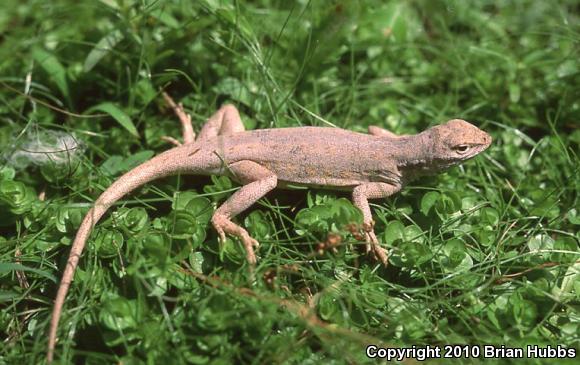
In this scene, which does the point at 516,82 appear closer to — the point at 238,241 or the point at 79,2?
the point at 238,241

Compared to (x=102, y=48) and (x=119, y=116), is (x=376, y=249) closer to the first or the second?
(x=119, y=116)

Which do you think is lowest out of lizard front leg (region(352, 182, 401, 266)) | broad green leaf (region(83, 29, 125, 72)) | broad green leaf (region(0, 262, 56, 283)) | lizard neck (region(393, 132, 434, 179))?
broad green leaf (region(0, 262, 56, 283))

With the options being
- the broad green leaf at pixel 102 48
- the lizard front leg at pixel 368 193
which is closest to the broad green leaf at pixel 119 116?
the broad green leaf at pixel 102 48

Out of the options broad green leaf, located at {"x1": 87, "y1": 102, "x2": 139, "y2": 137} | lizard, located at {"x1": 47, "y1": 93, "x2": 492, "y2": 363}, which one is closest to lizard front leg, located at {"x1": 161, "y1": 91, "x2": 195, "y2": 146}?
broad green leaf, located at {"x1": 87, "y1": 102, "x2": 139, "y2": 137}

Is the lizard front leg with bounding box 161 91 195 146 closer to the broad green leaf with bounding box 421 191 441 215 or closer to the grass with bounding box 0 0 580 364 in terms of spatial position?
the grass with bounding box 0 0 580 364

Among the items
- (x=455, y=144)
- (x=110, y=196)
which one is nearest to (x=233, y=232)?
(x=110, y=196)
